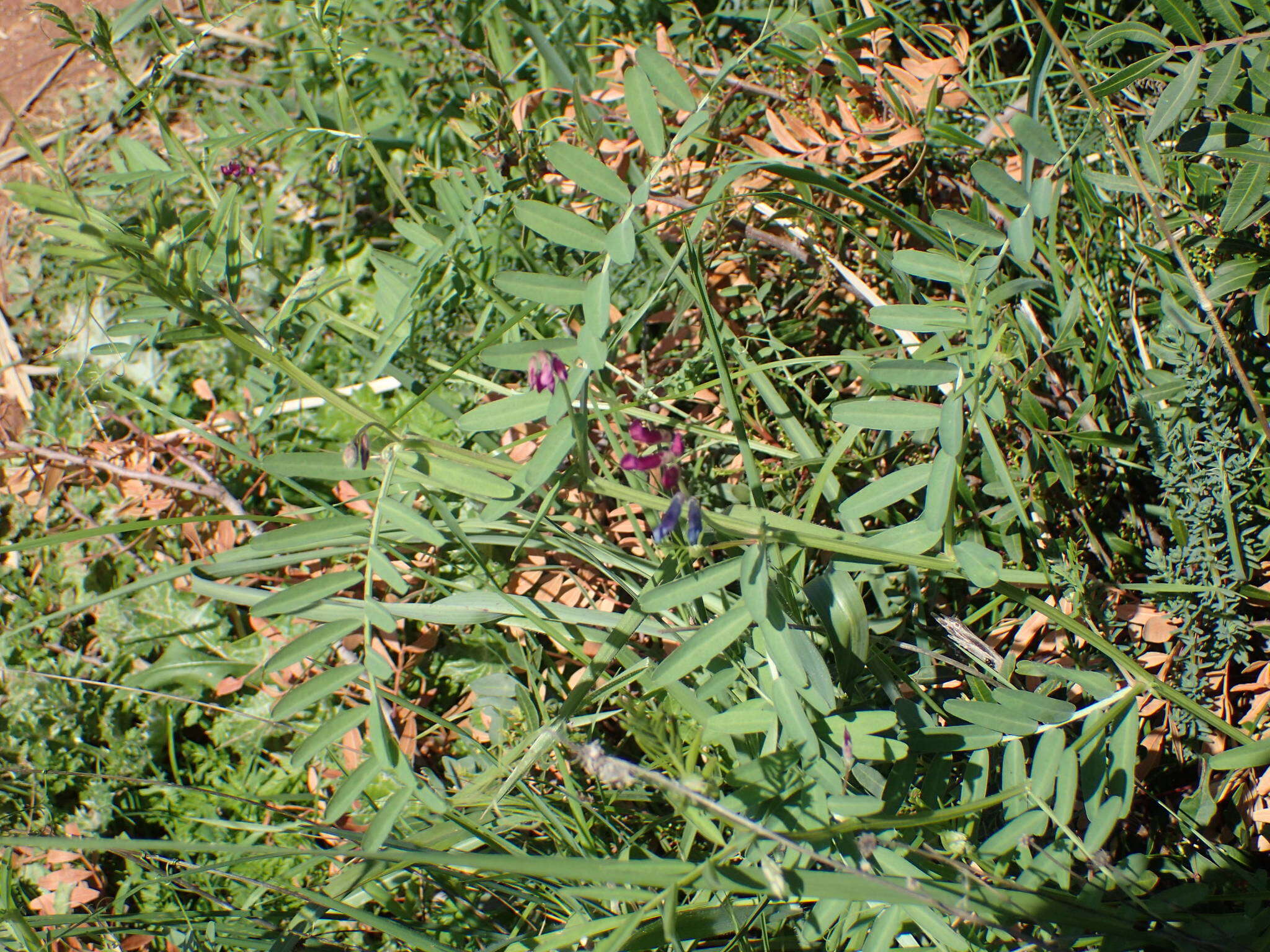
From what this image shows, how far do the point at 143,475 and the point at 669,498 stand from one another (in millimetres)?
1534

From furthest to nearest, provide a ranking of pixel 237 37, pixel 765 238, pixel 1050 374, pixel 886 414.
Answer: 1. pixel 237 37
2. pixel 765 238
3. pixel 1050 374
4. pixel 886 414

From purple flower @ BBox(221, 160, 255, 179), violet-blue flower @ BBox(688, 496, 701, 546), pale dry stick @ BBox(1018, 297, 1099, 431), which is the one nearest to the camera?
violet-blue flower @ BBox(688, 496, 701, 546)

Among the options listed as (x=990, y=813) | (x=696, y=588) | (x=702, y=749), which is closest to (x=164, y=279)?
(x=696, y=588)

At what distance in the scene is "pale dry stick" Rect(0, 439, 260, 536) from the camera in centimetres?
223

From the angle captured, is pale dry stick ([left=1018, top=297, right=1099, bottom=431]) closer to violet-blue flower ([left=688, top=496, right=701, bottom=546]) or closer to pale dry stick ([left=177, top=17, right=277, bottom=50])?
violet-blue flower ([left=688, top=496, right=701, bottom=546])

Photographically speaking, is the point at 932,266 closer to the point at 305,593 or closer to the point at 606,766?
the point at 606,766

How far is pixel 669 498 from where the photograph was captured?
1413mm

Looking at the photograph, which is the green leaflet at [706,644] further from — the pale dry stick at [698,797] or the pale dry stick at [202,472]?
the pale dry stick at [202,472]

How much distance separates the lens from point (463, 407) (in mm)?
2174

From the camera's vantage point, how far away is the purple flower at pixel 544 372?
128cm

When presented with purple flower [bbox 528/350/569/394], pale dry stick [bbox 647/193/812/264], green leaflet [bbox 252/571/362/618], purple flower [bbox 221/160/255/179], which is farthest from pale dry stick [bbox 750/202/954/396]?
purple flower [bbox 221/160/255/179]

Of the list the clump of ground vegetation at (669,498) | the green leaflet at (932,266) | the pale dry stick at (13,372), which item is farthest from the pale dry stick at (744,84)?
the pale dry stick at (13,372)

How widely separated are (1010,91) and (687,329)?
93cm

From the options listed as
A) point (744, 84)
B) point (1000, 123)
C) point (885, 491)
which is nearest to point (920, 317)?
point (885, 491)
